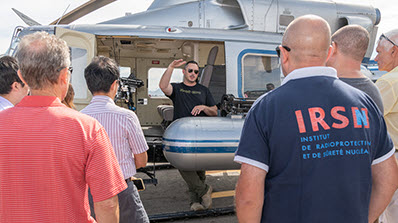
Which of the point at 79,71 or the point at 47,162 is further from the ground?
the point at 79,71

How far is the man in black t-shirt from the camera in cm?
404

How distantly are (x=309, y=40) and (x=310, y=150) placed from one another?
49cm

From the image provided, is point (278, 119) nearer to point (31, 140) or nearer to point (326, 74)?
point (326, 74)

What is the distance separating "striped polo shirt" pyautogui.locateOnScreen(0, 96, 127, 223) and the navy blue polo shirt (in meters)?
0.62

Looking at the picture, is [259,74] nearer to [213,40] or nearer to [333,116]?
[213,40]

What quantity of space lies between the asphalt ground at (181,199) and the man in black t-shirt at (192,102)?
0.70 ft

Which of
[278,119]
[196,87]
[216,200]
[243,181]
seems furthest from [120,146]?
[216,200]

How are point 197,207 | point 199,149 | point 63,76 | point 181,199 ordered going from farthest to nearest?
point 181,199
point 197,207
point 199,149
point 63,76

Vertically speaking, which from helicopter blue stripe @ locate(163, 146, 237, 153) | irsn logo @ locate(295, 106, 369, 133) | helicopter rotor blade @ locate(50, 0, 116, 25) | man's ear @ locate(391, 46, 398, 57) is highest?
helicopter rotor blade @ locate(50, 0, 116, 25)

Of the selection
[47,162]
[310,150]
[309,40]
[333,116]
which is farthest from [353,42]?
[47,162]

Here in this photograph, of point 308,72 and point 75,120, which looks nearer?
point 75,120

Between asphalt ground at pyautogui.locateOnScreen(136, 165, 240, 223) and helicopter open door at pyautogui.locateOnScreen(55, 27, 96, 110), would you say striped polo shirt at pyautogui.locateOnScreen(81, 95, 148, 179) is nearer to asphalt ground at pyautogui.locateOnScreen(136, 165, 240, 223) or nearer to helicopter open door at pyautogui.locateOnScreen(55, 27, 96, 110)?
asphalt ground at pyautogui.locateOnScreen(136, 165, 240, 223)

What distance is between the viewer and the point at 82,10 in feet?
17.8

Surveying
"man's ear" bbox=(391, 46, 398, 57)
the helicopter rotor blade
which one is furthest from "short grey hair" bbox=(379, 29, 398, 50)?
the helicopter rotor blade
